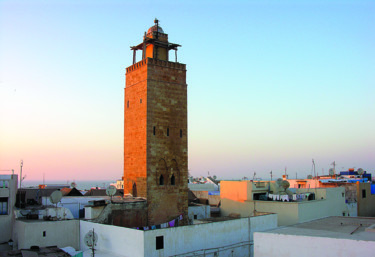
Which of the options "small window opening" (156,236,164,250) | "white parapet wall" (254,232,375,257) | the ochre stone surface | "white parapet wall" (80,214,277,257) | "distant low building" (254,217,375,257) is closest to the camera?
"white parapet wall" (254,232,375,257)

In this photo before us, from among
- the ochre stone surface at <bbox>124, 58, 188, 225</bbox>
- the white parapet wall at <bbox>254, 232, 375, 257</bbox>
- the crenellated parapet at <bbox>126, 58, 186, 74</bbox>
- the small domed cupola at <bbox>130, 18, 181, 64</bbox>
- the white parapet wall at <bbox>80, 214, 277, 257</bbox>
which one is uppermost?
the small domed cupola at <bbox>130, 18, 181, 64</bbox>

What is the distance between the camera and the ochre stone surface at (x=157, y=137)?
83.0 feet

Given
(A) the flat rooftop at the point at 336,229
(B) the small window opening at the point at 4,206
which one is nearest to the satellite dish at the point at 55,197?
(B) the small window opening at the point at 4,206

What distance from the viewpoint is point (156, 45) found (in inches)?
1091

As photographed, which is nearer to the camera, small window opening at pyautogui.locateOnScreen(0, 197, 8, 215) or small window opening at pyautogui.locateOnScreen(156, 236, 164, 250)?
small window opening at pyautogui.locateOnScreen(156, 236, 164, 250)

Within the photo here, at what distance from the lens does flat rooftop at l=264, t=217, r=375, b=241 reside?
15.9m

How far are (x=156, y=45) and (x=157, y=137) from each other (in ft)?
22.2

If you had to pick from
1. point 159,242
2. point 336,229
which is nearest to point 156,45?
point 159,242

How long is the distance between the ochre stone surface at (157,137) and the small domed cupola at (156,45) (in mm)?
1312

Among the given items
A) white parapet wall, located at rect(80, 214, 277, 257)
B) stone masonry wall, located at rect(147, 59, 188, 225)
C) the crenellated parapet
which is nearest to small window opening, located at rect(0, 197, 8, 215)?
white parapet wall, located at rect(80, 214, 277, 257)

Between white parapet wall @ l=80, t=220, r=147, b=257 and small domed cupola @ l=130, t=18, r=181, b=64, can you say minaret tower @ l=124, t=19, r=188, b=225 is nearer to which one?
small domed cupola @ l=130, t=18, r=181, b=64

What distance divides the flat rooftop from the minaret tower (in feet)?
31.3

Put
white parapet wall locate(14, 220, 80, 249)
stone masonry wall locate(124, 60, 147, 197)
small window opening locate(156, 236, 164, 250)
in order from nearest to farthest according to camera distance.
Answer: small window opening locate(156, 236, 164, 250)
white parapet wall locate(14, 220, 80, 249)
stone masonry wall locate(124, 60, 147, 197)

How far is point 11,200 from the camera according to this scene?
24703 millimetres
